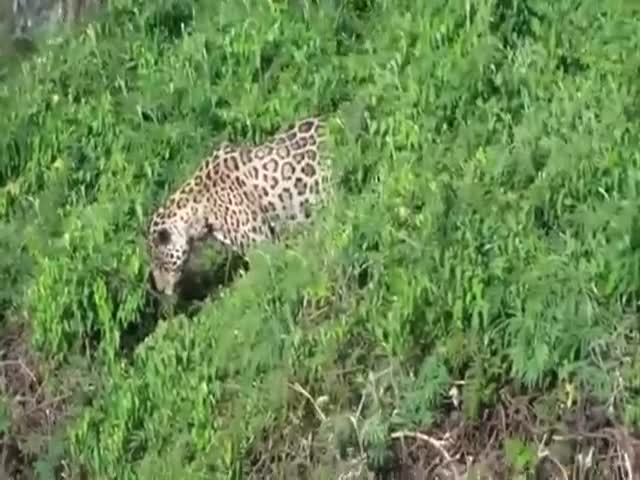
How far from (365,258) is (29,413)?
74.7 inches

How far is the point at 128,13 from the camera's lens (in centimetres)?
1084

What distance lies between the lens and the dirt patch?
859cm

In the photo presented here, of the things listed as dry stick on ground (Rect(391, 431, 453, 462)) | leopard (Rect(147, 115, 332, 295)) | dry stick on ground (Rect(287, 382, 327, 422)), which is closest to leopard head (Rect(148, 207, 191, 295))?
leopard (Rect(147, 115, 332, 295))

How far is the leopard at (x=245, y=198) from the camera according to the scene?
29.0ft

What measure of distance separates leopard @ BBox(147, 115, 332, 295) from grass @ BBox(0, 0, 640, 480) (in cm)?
14

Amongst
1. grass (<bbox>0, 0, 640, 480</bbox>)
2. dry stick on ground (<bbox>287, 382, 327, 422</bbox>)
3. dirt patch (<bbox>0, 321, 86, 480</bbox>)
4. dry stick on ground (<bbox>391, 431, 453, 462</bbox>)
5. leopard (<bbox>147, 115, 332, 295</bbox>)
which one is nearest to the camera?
grass (<bbox>0, 0, 640, 480</bbox>)

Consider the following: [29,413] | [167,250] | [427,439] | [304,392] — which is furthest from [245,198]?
[427,439]

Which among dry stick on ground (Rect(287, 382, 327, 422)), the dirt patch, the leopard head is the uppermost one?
dry stick on ground (Rect(287, 382, 327, 422))

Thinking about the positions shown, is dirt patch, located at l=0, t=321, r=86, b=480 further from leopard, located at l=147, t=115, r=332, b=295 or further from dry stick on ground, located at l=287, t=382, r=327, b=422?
dry stick on ground, located at l=287, t=382, r=327, b=422

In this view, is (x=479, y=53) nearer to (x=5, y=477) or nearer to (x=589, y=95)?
(x=589, y=95)

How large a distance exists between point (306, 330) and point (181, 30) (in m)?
3.36

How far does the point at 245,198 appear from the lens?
9039 millimetres

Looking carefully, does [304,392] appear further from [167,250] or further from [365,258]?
[167,250]

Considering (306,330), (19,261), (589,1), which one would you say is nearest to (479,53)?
(589,1)
